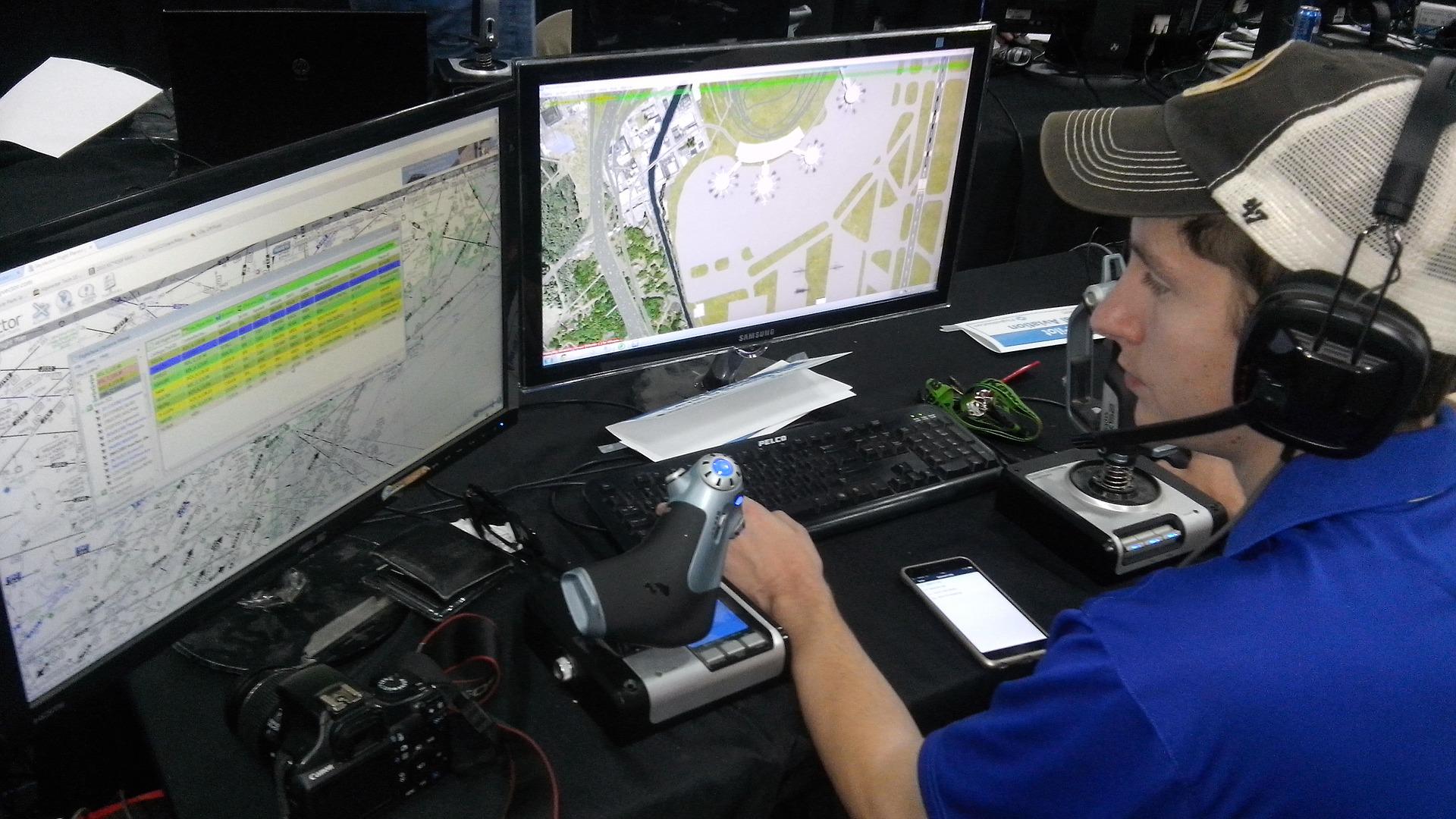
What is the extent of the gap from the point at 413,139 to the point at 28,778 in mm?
768

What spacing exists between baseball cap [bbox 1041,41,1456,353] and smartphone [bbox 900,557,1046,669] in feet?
1.36

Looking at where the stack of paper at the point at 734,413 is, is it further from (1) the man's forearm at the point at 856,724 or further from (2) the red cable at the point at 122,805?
(2) the red cable at the point at 122,805

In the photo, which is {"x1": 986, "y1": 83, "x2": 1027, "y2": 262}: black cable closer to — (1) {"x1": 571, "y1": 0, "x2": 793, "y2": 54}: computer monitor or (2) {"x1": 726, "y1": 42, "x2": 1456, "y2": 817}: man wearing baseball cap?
(1) {"x1": 571, "y1": 0, "x2": 793, "y2": 54}: computer monitor

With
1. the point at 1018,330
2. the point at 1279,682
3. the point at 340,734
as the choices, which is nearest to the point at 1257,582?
the point at 1279,682

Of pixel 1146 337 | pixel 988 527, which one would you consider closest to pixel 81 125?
pixel 988 527

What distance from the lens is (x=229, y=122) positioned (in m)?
1.65

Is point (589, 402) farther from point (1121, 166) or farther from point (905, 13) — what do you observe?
point (905, 13)

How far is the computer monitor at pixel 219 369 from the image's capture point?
70 cm

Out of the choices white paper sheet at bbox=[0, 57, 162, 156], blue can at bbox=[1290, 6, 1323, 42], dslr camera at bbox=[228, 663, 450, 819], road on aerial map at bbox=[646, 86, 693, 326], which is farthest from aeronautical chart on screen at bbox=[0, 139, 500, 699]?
blue can at bbox=[1290, 6, 1323, 42]

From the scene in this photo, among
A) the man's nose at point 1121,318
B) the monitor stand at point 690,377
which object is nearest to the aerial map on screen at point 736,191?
the monitor stand at point 690,377

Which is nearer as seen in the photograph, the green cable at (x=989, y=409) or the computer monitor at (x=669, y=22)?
the green cable at (x=989, y=409)

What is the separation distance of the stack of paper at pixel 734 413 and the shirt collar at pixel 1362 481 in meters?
0.60

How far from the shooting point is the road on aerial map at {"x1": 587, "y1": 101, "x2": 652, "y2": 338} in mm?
A: 1129

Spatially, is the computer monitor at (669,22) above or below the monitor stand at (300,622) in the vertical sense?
above
